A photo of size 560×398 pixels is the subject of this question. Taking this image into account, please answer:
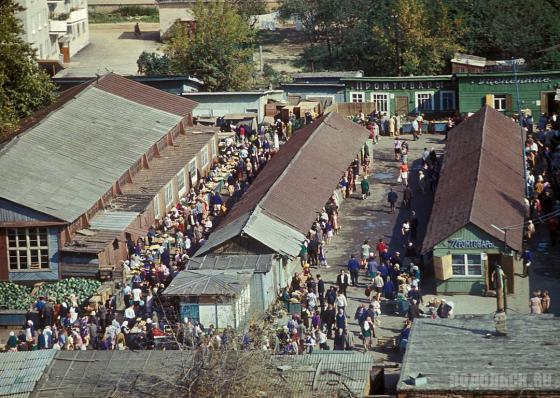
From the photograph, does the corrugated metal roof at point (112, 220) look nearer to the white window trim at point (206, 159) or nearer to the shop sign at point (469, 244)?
the white window trim at point (206, 159)

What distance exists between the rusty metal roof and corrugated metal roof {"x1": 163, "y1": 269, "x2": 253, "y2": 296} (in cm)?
535

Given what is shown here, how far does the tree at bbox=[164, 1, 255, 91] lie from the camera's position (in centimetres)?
8506

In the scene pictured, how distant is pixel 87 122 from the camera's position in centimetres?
6512

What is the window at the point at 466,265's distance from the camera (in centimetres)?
5134

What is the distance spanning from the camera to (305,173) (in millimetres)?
60938

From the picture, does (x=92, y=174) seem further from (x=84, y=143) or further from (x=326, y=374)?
(x=326, y=374)

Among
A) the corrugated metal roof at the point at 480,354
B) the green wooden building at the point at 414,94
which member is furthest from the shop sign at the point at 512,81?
the corrugated metal roof at the point at 480,354

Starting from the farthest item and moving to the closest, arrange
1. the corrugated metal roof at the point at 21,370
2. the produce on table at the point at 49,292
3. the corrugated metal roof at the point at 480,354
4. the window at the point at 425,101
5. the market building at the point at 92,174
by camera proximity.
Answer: the window at the point at 425,101 < the market building at the point at 92,174 < the produce on table at the point at 49,292 < the corrugated metal roof at the point at 21,370 < the corrugated metal roof at the point at 480,354

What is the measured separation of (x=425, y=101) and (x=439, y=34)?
963cm

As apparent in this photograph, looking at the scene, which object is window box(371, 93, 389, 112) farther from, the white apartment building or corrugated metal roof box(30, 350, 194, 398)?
corrugated metal roof box(30, 350, 194, 398)

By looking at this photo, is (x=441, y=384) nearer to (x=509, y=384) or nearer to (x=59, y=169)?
(x=509, y=384)

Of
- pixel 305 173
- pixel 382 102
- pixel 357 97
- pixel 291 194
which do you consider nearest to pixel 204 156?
pixel 305 173

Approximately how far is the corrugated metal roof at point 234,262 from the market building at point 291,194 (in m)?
0.35

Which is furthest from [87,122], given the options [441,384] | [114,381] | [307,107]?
[441,384]
